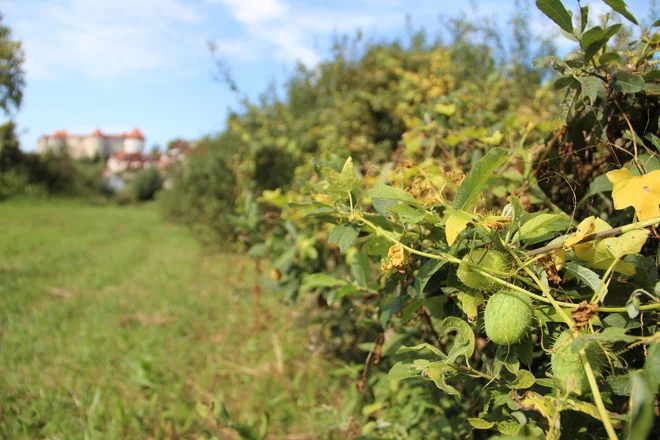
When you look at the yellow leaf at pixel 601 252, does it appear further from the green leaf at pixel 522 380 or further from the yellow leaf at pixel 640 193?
the green leaf at pixel 522 380

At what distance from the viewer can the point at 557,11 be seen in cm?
71

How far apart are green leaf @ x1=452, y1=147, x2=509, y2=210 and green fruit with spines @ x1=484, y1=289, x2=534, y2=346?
142mm

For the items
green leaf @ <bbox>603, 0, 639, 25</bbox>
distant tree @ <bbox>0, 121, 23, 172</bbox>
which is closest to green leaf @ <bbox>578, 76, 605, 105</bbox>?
green leaf @ <bbox>603, 0, 639, 25</bbox>

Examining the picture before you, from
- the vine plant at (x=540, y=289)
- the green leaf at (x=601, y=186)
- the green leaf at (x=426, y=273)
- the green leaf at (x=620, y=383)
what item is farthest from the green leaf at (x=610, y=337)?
the green leaf at (x=601, y=186)

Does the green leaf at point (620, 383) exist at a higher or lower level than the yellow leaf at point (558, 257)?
lower

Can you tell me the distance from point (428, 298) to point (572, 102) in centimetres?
46

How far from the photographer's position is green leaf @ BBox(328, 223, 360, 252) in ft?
2.45

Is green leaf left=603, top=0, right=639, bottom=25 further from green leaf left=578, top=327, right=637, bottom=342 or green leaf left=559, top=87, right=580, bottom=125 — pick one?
green leaf left=578, top=327, right=637, bottom=342

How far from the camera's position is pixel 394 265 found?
700 mm

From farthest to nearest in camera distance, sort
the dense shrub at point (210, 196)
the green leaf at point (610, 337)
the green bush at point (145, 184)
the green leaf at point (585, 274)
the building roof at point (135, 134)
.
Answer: the building roof at point (135, 134) < the green bush at point (145, 184) < the dense shrub at point (210, 196) < the green leaf at point (585, 274) < the green leaf at point (610, 337)

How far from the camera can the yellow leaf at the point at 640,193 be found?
0.59 m

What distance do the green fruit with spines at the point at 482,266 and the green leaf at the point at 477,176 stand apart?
7 centimetres

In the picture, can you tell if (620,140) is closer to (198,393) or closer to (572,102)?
(572,102)

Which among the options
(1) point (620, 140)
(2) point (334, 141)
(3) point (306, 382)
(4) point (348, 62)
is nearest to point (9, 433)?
(3) point (306, 382)
